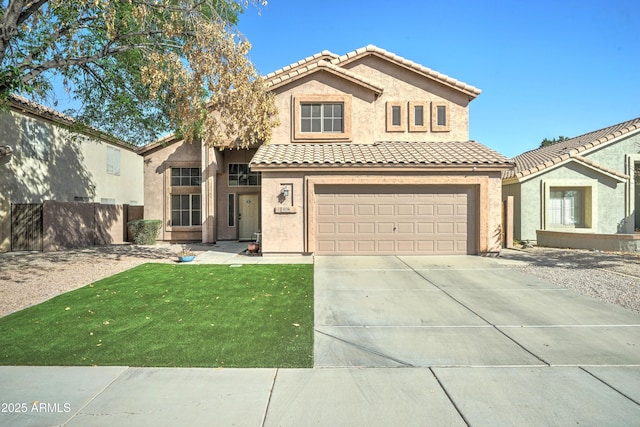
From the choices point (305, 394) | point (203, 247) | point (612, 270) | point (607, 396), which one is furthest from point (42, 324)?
point (612, 270)

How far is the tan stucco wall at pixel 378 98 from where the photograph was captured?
14.9 metres

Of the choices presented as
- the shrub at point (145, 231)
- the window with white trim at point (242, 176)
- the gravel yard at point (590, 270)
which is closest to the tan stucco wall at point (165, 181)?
the shrub at point (145, 231)

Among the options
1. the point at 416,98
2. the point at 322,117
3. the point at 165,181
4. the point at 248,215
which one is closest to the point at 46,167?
the point at 165,181

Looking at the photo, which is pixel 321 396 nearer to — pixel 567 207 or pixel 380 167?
pixel 380 167

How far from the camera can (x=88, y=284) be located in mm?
8680

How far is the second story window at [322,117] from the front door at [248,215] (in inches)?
194

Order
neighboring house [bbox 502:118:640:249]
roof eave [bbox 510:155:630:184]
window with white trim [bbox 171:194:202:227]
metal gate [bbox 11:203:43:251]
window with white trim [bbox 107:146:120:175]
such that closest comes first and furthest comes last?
metal gate [bbox 11:203:43:251], roof eave [bbox 510:155:630:184], neighboring house [bbox 502:118:640:249], window with white trim [bbox 171:194:202:227], window with white trim [bbox 107:146:120:175]

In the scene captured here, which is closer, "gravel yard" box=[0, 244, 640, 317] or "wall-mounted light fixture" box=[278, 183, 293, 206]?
"gravel yard" box=[0, 244, 640, 317]

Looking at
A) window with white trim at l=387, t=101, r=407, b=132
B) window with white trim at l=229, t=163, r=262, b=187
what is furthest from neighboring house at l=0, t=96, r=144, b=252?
window with white trim at l=387, t=101, r=407, b=132

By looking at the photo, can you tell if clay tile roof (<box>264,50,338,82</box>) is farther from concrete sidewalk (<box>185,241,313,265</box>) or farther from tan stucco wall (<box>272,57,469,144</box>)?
concrete sidewalk (<box>185,241,313,265</box>)

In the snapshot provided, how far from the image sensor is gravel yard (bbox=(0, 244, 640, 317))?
7669 millimetres

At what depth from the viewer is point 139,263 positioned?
11828 millimetres

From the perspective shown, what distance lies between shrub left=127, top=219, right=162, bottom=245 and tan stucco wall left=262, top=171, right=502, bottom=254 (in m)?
7.17

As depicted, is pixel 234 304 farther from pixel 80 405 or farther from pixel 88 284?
pixel 88 284
